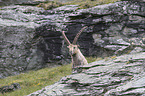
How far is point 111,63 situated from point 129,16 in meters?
11.9

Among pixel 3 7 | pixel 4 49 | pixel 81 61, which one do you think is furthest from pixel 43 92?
pixel 3 7

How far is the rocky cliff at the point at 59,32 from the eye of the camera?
62.8 feet

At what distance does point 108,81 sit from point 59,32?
14073mm

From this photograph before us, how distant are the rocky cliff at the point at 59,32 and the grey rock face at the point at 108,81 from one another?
10570 millimetres

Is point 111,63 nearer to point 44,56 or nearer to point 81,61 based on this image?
point 81,61

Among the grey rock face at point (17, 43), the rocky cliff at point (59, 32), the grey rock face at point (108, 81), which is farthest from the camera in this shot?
the grey rock face at point (17, 43)

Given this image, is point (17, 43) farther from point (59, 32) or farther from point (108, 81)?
point (108, 81)

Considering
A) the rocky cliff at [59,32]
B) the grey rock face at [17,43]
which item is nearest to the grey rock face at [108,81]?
the rocky cliff at [59,32]

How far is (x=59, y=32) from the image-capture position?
20.6 meters

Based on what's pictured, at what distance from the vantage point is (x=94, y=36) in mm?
20062

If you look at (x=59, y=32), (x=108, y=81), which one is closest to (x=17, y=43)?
(x=59, y=32)

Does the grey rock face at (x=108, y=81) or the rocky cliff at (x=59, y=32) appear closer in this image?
the grey rock face at (x=108, y=81)

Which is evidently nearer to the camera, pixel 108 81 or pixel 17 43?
pixel 108 81

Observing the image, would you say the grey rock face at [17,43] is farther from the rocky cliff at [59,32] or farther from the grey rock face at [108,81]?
the grey rock face at [108,81]
